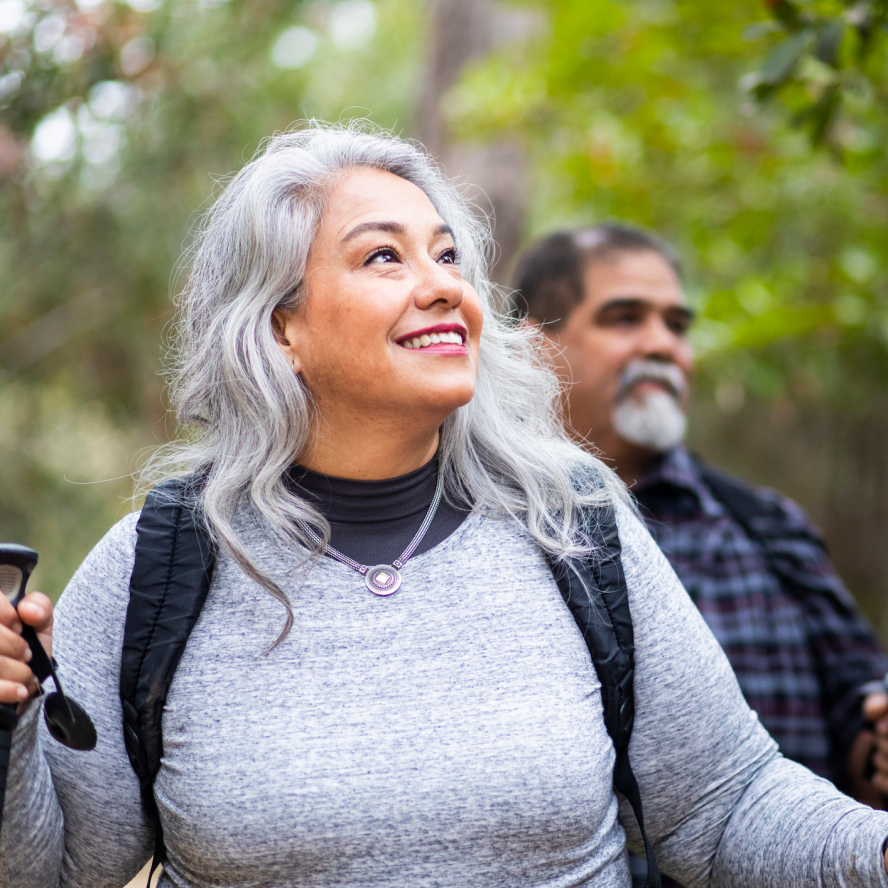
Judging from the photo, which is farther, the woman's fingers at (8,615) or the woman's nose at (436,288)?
the woman's nose at (436,288)

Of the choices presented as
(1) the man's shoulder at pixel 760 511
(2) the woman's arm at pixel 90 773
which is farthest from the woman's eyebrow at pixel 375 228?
(1) the man's shoulder at pixel 760 511

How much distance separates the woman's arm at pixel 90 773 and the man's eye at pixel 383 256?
65 centimetres

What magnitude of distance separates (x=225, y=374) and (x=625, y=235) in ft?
5.87

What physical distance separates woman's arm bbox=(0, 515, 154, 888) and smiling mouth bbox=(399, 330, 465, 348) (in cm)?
58

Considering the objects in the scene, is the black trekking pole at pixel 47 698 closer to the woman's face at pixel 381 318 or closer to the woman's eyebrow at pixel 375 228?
the woman's face at pixel 381 318

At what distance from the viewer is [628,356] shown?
2.86 meters

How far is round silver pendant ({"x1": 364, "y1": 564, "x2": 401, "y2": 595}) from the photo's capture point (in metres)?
1.55

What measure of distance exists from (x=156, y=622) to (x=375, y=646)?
1.17 feet

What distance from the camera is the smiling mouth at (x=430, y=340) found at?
1.61 metres

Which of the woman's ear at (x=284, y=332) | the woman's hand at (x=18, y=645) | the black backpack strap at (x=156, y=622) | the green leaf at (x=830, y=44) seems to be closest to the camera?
the woman's hand at (x=18, y=645)

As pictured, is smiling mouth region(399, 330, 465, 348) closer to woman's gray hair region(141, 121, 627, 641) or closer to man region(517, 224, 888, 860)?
Answer: woman's gray hair region(141, 121, 627, 641)

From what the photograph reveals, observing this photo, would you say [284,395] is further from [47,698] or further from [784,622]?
[784,622]

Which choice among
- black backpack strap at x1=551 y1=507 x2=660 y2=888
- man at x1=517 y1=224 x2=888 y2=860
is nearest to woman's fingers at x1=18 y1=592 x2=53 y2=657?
black backpack strap at x1=551 y1=507 x2=660 y2=888

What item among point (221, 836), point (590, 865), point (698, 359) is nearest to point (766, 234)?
point (698, 359)
